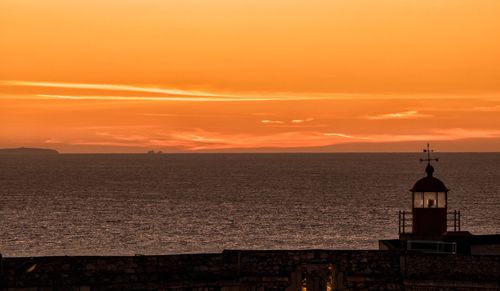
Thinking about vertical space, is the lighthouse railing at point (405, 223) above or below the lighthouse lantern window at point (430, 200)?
below

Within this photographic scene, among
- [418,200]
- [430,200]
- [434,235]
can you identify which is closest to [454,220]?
[430,200]

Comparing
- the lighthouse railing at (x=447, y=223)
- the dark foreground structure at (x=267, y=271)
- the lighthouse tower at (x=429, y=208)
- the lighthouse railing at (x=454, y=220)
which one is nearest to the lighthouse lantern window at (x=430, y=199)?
the lighthouse tower at (x=429, y=208)

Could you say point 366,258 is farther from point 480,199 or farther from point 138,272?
point 480,199

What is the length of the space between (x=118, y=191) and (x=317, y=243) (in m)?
78.7

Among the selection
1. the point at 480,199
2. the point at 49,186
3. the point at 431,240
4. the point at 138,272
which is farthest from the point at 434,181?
the point at 49,186

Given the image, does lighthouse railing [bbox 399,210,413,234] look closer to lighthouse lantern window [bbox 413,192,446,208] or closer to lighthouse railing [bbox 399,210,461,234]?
lighthouse railing [bbox 399,210,461,234]

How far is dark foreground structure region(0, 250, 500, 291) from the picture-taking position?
26438 mm

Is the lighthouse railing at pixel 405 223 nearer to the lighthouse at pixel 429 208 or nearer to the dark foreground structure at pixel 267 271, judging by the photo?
the lighthouse at pixel 429 208

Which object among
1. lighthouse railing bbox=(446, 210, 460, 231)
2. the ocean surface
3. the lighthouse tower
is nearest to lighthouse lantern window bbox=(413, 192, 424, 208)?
the lighthouse tower

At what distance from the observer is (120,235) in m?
90.9

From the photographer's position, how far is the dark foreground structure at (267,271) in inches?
1041

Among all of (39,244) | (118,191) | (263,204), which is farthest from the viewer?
(118,191)

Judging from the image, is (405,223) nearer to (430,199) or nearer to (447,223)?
(447,223)

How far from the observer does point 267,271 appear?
2730 cm
